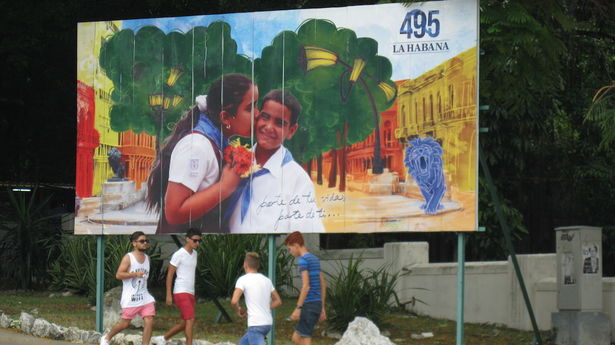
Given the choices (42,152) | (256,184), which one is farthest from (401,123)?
(42,152)

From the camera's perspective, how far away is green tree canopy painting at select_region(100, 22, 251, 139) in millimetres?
16688

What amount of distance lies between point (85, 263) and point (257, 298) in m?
13.1

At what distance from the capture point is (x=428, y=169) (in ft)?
49.8

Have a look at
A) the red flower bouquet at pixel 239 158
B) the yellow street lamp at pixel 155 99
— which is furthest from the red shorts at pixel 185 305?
the yellow street lamp at pixel 155 99

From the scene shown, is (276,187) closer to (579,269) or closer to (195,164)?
(195,164)

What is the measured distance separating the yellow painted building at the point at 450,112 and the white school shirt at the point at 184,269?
3.50 m

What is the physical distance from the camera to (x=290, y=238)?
12719 mm

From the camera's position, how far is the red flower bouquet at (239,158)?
641 inches

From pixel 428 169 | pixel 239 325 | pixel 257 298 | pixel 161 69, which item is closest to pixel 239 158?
pixel 161 69

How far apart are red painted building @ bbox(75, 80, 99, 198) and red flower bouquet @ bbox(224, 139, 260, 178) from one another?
2.48 m

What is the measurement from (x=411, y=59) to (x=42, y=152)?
19708 mm

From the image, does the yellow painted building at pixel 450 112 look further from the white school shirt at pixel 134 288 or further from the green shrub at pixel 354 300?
the white school shirt at pixel 134 288

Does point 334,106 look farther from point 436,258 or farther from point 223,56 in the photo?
point 436,258

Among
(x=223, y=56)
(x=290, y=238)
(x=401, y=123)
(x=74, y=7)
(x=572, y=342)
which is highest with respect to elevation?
(x=74, y=7)
